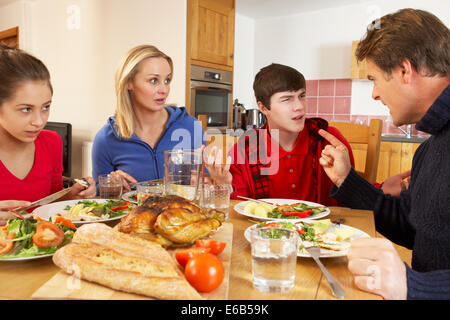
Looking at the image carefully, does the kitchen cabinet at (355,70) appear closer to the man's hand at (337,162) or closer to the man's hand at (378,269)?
the man's hand at (337,162)

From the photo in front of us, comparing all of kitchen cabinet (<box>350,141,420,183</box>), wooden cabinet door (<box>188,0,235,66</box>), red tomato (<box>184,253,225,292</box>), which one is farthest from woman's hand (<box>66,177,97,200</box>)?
kitchen cabinet (<box>350,141,420,183</box>)

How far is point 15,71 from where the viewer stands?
1419 mm

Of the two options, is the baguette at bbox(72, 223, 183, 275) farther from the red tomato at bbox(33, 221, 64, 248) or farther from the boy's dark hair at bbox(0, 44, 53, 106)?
the boy's dark hair at bbox(0, 44, 53, 106)

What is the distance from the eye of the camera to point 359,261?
2.38 feet

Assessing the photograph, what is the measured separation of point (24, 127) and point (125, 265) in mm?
1023

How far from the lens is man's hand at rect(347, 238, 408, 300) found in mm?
691

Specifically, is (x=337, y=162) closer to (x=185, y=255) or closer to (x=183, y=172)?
(x=183, y=172)

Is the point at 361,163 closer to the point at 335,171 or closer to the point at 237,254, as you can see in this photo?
the point at 335,171

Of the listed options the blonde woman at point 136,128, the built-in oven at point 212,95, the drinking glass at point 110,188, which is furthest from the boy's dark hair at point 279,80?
the built-in oven at point 212,95

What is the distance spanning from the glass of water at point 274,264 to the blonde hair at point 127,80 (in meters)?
1.55

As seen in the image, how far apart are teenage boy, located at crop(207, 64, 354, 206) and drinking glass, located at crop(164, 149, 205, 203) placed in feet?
2.81

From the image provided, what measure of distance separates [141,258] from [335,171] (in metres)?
0.96

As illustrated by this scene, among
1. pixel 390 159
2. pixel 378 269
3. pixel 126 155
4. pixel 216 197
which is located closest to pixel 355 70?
pixel 390 159

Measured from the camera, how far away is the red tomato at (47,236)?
814 mm
